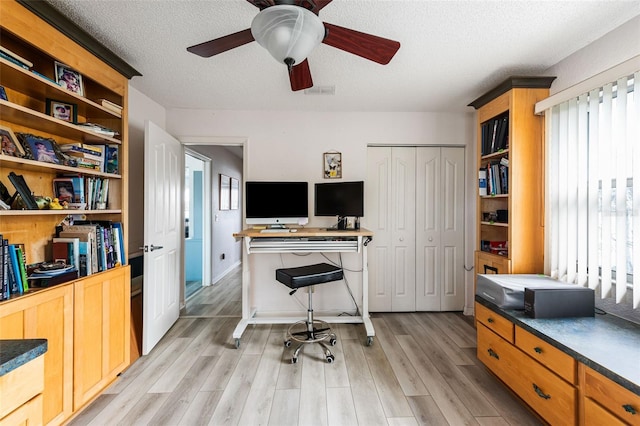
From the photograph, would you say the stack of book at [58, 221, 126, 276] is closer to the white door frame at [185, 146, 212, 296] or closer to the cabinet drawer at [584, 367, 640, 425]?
the white door frame at [185, 146, 212, 296]

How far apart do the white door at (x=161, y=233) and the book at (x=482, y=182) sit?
9.90 feet

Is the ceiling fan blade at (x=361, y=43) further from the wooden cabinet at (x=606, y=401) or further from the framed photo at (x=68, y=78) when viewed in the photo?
the wooden cabinet at (x=606, y=401)

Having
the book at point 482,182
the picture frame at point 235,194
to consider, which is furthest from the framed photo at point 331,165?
the picture frame at point 235,194

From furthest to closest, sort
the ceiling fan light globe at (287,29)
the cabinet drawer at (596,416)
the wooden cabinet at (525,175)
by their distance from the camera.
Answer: the wooden cabinet at (525,175), the cabinet drawer at (596,416), the ceiling fan light globe at (287,29)

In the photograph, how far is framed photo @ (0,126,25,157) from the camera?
4.55 ft

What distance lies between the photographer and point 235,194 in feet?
18.3

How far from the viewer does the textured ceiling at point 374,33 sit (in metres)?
1.52

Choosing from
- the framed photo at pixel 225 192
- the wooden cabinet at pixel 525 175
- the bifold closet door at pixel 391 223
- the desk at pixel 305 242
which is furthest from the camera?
the framed photo at pixel 225 192

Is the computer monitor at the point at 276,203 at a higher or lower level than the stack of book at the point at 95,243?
higher

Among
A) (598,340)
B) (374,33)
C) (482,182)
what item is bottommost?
(598,340)

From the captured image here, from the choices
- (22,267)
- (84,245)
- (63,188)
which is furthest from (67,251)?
(63,188)

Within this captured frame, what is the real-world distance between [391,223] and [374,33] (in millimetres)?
2013

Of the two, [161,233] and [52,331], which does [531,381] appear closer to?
[52,331]

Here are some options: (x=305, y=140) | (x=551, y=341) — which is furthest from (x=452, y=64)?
(x=551, y=341)
